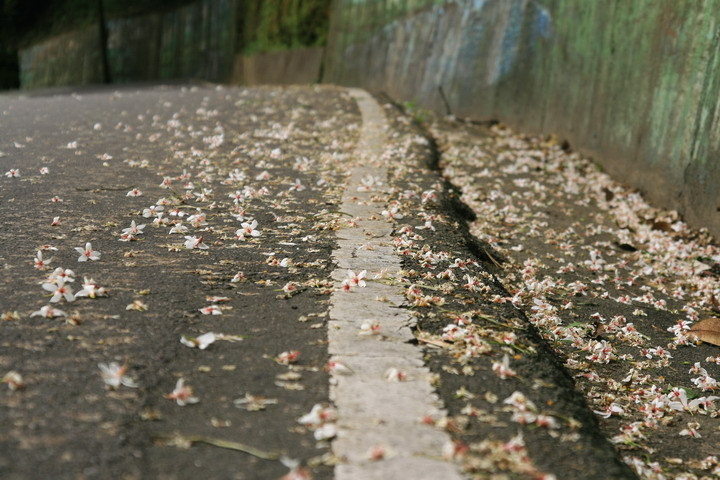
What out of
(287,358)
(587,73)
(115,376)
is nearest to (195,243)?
(287,358)

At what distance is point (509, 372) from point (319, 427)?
2.09 feet

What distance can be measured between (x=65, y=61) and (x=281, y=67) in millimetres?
9007

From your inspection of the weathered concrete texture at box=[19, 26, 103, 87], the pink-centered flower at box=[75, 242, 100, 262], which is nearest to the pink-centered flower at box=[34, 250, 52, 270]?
the pink-centered flower at box=[75, 242, 100, 262]

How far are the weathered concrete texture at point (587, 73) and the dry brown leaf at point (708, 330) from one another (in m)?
1.52

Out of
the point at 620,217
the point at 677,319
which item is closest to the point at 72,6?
the point at 620,217

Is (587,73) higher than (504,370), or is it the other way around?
(587,73)

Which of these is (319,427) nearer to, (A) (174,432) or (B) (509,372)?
(A) (174,432)

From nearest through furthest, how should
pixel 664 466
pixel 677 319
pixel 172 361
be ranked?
pixel 172 361
pixel 664 466
pixel 677 319

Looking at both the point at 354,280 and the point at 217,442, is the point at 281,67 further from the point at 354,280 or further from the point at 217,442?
the point at 217,442

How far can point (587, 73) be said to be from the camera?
6852 millimetres

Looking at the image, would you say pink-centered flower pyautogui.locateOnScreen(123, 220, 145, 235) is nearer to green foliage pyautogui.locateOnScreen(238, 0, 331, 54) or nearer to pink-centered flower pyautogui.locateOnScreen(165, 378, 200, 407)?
pink-centered flower pyautogui.locateOnScreen(165, 378, 200, 407)

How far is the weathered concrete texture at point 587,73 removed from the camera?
5.12m

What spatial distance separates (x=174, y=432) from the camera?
5.77ft

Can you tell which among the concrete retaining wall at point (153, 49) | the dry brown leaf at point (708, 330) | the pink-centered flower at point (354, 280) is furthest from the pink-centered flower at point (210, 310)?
the concrete retaining wall at point (153, 49)
